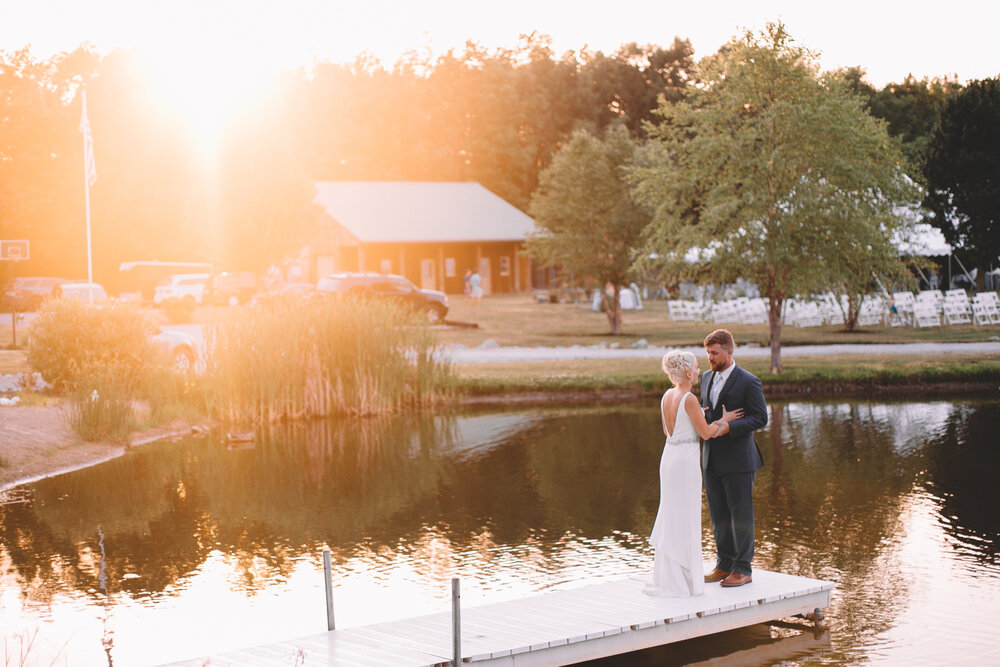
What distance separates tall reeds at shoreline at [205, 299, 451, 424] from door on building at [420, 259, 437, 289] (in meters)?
40.1

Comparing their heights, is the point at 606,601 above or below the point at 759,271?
below

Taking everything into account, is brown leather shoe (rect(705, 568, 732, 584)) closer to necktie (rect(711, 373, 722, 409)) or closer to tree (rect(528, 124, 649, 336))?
necktie (rect(711, 373, 722, 409))

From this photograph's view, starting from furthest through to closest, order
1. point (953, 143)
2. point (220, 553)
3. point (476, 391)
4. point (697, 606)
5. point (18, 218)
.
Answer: point (18, 218) → point (953, 143) → point (476, 391) → point (220, 553) → point (697, 606)

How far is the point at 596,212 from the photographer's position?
125 ft

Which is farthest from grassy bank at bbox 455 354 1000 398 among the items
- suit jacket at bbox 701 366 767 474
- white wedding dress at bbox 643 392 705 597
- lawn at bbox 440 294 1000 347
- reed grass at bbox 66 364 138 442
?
white wedding dress at bbox 643 392 705 597

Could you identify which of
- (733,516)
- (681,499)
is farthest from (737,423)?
(733,516)

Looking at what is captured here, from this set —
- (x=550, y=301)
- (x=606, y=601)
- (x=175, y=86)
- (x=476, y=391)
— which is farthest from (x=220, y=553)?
(x=175, y=86)

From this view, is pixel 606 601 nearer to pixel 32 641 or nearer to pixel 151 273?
pixel 32 641

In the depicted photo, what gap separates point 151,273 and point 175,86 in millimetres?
10841

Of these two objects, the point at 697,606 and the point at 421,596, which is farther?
the point at 421,596

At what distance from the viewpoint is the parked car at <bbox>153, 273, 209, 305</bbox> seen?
163ft

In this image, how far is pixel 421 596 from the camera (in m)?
10.9

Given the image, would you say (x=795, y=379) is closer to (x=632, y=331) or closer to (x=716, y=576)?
(x=632, y=331)

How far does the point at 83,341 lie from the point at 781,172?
47.0ft
